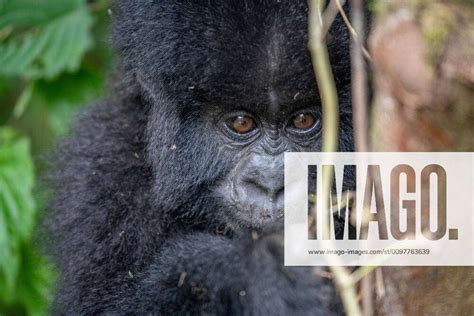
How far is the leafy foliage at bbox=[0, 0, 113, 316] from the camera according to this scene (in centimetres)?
491

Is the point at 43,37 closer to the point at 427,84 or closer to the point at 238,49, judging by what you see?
A: the point at 238,49

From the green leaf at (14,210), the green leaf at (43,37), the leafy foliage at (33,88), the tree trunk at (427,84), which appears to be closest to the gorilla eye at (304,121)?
the tree trunk at (427,84)

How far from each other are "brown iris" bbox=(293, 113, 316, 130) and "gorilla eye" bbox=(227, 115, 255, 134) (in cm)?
20

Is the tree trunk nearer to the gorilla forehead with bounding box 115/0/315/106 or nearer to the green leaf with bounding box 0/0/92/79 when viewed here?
the gorilla forehead with bounding box 115/0/315/106

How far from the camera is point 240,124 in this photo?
12.0 feet

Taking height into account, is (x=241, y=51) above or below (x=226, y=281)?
above

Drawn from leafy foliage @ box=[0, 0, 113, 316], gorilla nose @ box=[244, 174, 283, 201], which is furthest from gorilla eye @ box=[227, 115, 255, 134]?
leafy foliage @ box=[0, 0, 113, 316]

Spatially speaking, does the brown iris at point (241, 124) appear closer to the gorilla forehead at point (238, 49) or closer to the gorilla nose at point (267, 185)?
the gorilla forehead at point (238, 49)

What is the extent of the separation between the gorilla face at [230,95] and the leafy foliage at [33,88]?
138cm

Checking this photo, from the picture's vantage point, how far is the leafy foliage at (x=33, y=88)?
491 centimetres

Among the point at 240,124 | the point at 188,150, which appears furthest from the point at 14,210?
the point at 240,124

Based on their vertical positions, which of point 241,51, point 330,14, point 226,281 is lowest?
point 226,281

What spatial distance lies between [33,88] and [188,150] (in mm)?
A: 2478

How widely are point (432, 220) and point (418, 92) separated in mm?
424
